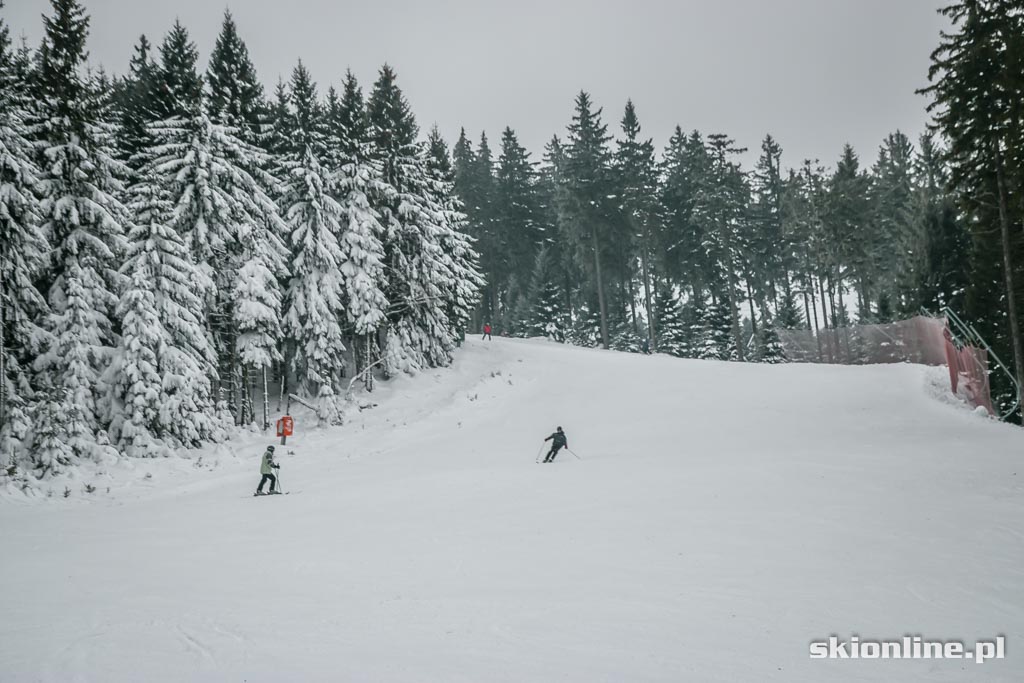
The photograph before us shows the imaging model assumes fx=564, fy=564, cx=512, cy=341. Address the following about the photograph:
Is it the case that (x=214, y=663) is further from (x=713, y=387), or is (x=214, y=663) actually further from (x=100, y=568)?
(x=713, y=387)

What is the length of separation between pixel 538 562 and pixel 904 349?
29588 mm

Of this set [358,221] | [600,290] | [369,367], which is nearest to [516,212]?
[600,290]

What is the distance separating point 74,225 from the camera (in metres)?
19.0

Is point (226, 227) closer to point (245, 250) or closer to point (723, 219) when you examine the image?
point (245, 250)

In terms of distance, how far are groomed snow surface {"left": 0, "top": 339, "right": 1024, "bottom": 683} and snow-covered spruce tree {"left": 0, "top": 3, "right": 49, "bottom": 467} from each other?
2.91 meters

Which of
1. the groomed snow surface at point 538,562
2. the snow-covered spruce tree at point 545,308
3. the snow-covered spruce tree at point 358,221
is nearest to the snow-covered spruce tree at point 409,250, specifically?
the snow-covered spruce tree at point 358,221

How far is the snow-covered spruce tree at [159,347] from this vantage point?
1914 cm

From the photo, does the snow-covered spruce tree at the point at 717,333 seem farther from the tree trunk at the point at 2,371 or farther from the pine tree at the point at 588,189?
the tree trunk at the point at 2,371

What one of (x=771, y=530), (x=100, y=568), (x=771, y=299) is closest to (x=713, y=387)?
(x=771, y=530)

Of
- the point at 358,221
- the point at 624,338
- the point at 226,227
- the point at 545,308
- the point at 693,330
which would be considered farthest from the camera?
the point at 624,338

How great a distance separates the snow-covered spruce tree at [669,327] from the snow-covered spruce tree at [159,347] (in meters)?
37.4

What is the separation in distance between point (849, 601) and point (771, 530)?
122 inches

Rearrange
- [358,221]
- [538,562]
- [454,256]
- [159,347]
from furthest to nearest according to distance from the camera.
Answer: [454,256], [358,221], [159,347], [538,562]

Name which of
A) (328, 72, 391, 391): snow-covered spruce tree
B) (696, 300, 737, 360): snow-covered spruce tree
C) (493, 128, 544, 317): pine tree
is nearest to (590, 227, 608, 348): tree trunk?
(696, 300, 737, 360): snow-covered spruce tree
